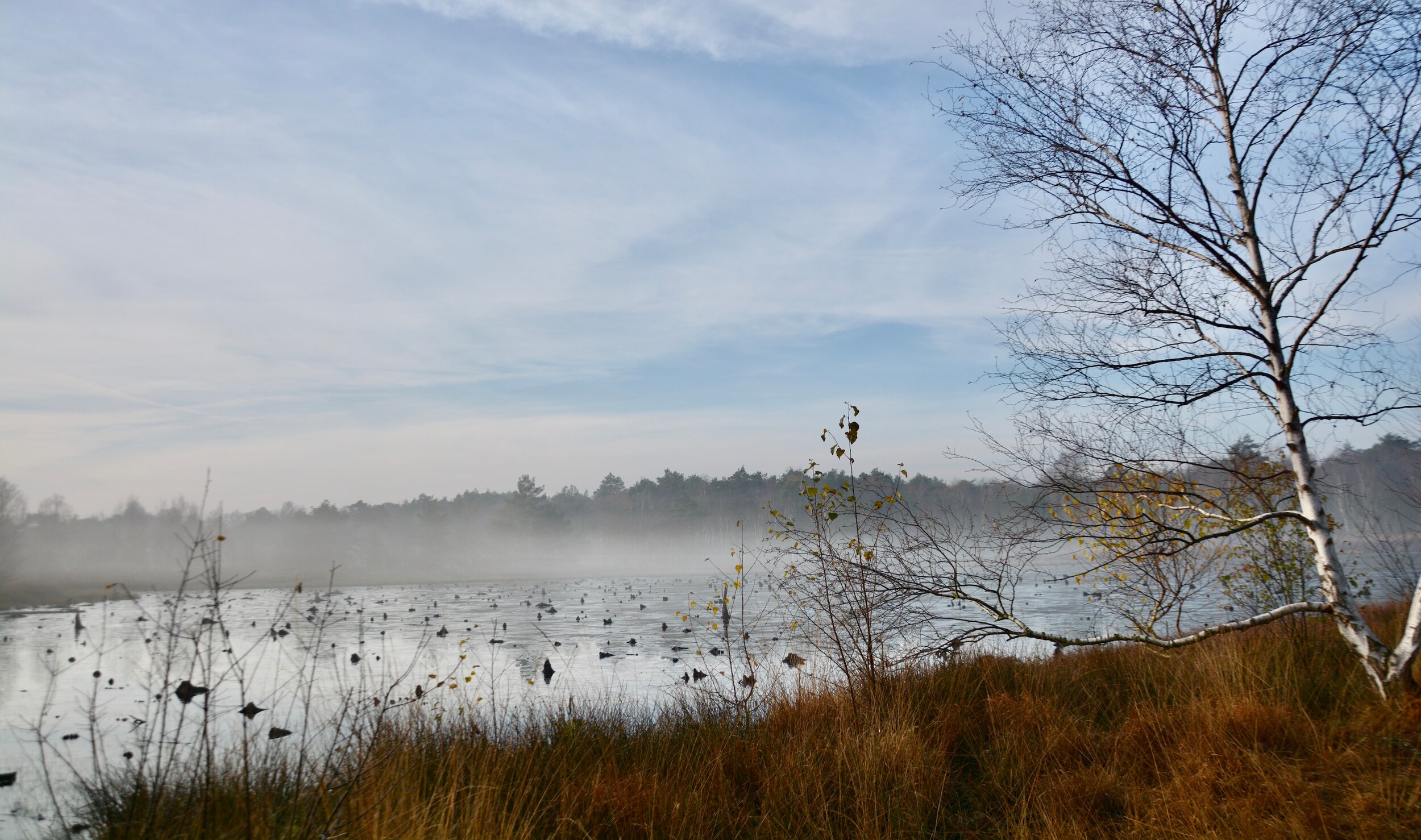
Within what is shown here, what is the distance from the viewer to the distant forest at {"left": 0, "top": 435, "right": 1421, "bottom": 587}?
5009cm

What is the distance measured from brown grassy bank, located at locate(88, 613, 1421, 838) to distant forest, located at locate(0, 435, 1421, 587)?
33.0 meters

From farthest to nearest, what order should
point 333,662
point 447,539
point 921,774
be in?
point 447,539, point 333,662, point 921,774

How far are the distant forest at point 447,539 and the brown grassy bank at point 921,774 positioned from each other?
33006mm

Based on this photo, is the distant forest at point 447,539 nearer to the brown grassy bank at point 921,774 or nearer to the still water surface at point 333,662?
the still water surface at point 333,662

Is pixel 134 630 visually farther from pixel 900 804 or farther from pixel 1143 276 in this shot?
pixel 1143 276

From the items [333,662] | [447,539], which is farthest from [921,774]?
[447,539]

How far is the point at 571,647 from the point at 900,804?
37.2 feet

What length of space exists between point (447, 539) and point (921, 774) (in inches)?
2773

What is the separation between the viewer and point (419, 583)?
4466 cm

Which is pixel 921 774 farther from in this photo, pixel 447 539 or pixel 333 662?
pixel 447 539

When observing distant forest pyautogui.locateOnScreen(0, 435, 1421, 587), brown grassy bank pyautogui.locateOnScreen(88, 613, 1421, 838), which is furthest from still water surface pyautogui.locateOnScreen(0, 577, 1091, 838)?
distant forest pyautogui.locateOnScreen(0, 435, 1421, 587)

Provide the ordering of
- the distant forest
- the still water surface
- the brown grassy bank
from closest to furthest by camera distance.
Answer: the brown grassy bank
the still water surface
the distant forest

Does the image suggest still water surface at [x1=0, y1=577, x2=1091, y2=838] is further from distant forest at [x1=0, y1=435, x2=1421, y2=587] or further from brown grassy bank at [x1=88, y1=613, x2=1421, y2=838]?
distant forest at [x1=0, y1=435, x2=1421, y2=587]

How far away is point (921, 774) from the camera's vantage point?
5012 mm
